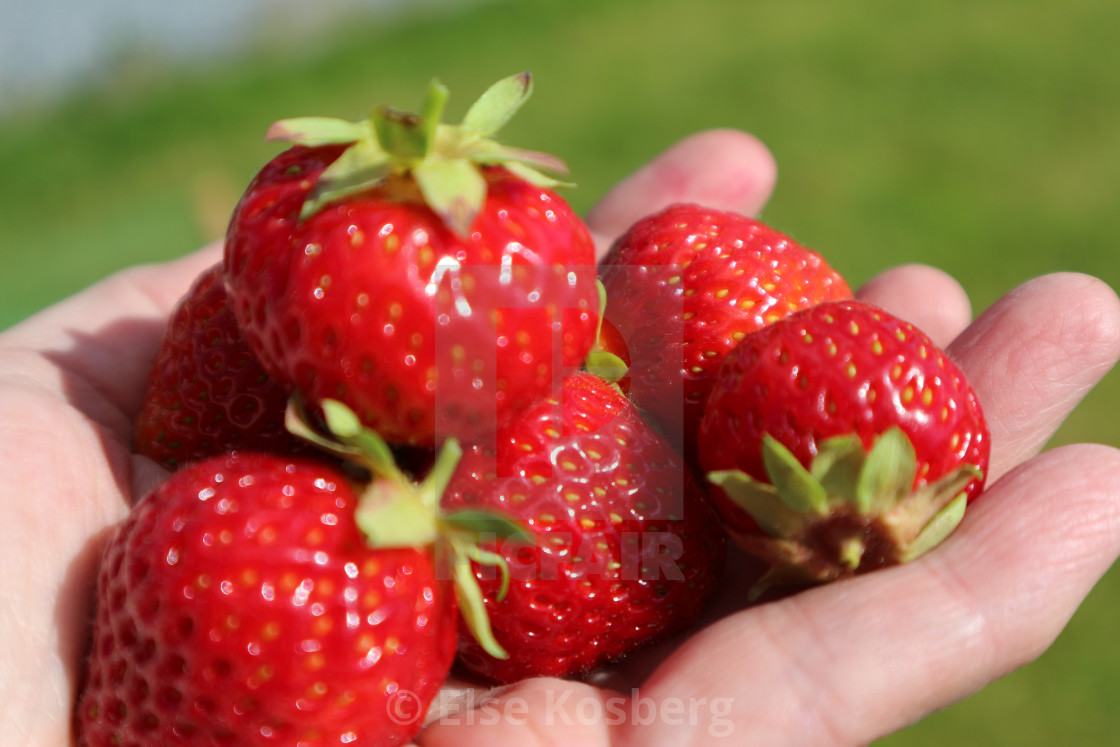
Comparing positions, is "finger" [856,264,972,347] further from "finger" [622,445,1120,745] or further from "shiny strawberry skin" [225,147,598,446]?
"shiny strawberry skin" [225,147,598,446]

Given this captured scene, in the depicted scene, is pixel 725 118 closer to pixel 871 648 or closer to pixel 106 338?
pixel 106 338

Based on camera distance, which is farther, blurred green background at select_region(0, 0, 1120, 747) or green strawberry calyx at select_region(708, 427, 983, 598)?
blurred green background at select_region(0, 0, 1120, 747)

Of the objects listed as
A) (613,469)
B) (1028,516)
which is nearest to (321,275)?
(613,469)

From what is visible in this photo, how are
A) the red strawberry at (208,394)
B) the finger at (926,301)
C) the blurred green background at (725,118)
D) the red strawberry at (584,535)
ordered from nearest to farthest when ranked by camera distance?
the red strawberry at (584,535), the red strawberry at (208,394), the finger at (926,301), the blurred green background at (725,118)

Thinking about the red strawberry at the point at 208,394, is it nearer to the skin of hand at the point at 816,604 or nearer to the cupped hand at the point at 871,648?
the skin of hand at the point at 816,604

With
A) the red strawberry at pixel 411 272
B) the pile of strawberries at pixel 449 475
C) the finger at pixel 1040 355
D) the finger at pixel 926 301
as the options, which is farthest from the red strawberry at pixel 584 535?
the finger at pixel 926 301

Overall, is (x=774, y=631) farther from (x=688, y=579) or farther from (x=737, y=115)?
(x=737, y=115)

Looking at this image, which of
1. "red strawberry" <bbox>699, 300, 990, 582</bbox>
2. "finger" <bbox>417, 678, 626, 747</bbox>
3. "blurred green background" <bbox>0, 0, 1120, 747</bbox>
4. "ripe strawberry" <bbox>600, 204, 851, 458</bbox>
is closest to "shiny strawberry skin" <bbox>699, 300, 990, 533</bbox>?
"red strawberry" <bbox>699, 300, 990, 582</bbox>
